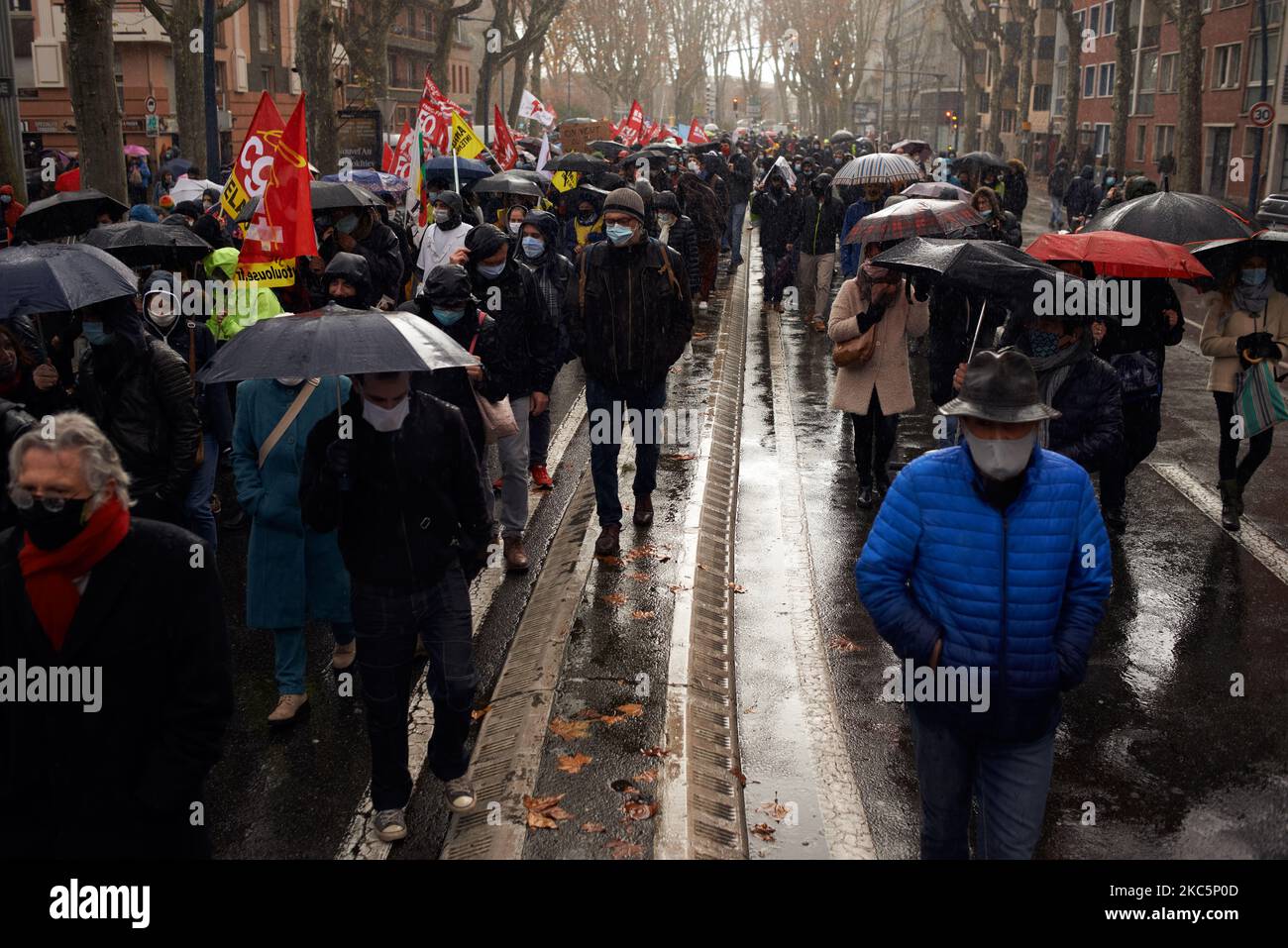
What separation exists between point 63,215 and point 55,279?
223 inches

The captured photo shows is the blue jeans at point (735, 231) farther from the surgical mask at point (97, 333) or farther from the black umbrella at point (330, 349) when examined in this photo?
the black umbrella at point (330, 349)

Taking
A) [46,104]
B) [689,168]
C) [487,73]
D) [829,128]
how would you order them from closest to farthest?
[689,168]
[487,73]
[46,104]
[829,128]

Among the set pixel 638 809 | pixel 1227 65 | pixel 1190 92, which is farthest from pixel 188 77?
pixel 1227 65

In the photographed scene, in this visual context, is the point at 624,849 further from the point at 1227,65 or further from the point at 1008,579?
the point at 1227,65

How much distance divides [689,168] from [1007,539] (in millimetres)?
17951

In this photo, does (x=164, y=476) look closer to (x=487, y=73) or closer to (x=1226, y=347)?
(x=1226, y=347)

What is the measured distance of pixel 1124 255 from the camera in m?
7.69

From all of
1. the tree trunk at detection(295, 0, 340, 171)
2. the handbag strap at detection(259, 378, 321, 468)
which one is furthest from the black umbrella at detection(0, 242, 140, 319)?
the tree trunk at detection(295, 0, 340, 171)

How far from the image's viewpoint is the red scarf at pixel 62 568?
3312 millimetres

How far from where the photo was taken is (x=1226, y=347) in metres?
9.01

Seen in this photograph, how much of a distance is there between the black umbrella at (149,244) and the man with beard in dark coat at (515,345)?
218 cm

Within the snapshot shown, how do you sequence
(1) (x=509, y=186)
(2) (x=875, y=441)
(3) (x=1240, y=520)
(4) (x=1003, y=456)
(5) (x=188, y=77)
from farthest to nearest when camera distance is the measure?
1. (5) (x=188, y=77)
2. (1) (x=509, y=186)
3. (2) (x=875, y=441)
4. (3) (x=1240, y=520)
5. (4) (x=1003, y=456)
